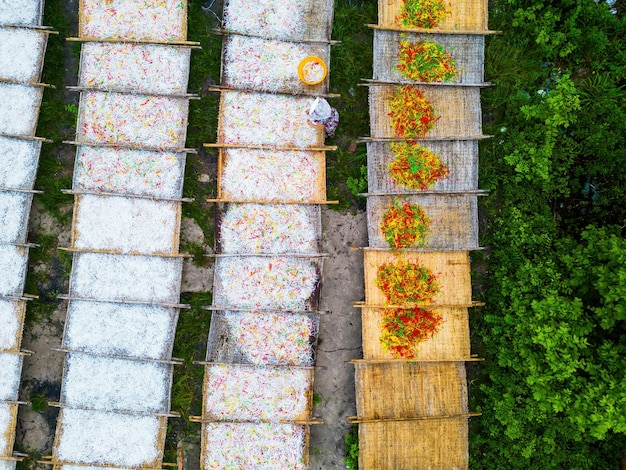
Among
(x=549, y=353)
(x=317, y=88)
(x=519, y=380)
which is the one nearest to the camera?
(x=549, y=353)

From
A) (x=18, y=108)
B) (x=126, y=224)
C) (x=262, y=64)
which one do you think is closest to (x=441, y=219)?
(x=262, y=64)

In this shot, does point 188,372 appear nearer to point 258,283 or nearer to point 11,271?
point 258,283

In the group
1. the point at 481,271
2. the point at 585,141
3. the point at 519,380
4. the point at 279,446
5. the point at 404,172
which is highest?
the point at 585,141

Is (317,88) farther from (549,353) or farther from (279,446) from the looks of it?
(279,446)

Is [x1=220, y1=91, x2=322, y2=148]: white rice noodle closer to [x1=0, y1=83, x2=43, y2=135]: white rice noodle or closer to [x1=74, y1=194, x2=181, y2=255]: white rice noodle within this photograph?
[x1=74, y1=194, x2=181, y2=255]: white rice noodle

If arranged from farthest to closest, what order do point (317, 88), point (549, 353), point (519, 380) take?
point (317, 88)
point (519, 380)
point (549, 353)

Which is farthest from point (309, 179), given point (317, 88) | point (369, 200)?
point (317, 88)

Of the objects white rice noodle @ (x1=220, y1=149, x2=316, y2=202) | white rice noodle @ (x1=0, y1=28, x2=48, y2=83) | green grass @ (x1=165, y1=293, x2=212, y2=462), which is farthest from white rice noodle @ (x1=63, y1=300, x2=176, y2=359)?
white rice noodle @ (x1=0, y1=28, x2=48, y2=83)
